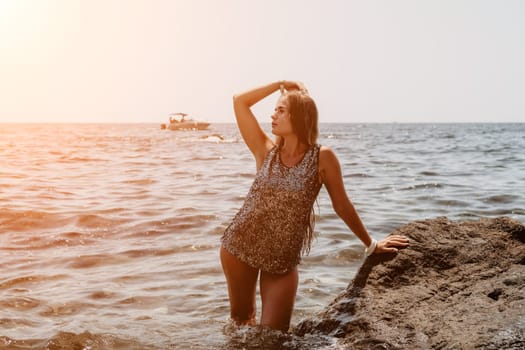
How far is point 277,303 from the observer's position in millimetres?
4496

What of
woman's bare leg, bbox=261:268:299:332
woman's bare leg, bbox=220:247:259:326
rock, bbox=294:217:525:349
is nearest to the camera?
rock, bbox=294:217:525:349

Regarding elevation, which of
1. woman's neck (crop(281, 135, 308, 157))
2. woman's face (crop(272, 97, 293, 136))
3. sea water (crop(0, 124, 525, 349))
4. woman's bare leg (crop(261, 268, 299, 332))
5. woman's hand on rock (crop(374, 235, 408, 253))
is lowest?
sea water (crop(0, 124, 525, 349))

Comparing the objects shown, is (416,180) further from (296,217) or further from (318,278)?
(296,217)

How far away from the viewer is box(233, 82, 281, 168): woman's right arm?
4.77 metres

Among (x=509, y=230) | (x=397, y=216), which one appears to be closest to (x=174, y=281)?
(x=509, y=230)

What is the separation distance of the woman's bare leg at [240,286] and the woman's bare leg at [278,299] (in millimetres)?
171

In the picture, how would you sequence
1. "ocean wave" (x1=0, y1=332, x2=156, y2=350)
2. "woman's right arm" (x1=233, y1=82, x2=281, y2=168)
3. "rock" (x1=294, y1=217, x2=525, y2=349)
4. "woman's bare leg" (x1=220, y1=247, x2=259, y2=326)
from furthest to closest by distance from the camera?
"ocean wave" (x1=0, y1=332, x2=156, y2=350) → "woman's right arm" (x1=233, y1=82, x2=281, y2=168) → "woman's bare leg" (x1=220, y1=247, x2=259, y2=326) → "rock" (x1=294, y1=217, x2=525, y2=349)

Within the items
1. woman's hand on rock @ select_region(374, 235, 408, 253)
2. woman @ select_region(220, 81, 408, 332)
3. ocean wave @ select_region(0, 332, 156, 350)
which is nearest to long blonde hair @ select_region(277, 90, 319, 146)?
woman @ select_region(220, 81, 408, 332)

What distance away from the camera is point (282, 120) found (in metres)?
4.46

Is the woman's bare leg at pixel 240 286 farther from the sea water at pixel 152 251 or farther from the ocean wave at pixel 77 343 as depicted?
the ocean wave at pixel 77 343

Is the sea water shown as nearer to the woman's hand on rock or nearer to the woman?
the woman

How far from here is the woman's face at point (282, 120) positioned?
4445mm

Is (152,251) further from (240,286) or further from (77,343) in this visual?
(240,286)

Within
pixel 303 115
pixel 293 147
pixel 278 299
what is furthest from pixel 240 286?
pixel 303 115
